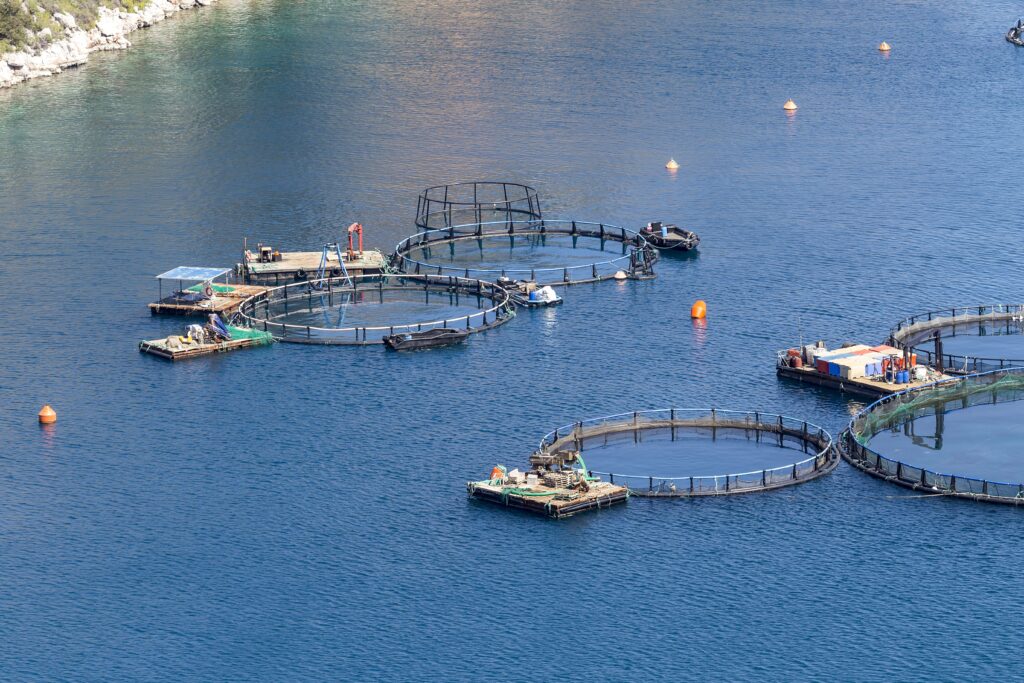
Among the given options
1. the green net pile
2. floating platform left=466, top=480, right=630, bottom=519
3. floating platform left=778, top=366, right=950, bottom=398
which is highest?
floating platform left=778, top=366, right=950, bottom=398

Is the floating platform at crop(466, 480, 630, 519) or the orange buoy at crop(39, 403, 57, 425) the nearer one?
the floating platform at crop(466, 480, 630, 519)

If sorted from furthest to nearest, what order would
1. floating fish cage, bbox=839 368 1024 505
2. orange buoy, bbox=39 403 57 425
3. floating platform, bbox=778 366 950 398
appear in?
floating platform, bbox=778 366 950 398, orange buoy, bbox=39 403 57 425, floating fish cage, bbox=839 368 1024 505

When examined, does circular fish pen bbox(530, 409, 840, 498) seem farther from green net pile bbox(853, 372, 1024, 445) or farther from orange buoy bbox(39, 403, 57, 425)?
orange buoy bbox(39, 403, 57, 425)

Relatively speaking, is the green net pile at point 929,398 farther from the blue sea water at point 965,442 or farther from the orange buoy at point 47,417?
the orange buoy at point 47,417

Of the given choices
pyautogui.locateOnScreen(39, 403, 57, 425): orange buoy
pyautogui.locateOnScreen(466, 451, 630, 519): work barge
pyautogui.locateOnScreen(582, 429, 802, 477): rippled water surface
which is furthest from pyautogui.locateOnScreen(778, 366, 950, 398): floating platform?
pyautogui.locateOnScreen(39, 403, 57, 425): orange buoy

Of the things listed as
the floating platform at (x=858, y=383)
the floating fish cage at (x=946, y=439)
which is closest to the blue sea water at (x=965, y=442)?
the floating fish cage at (x=946, y=439)

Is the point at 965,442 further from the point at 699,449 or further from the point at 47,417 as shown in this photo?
the point at 47,417

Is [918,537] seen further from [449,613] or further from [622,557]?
[449,613]
